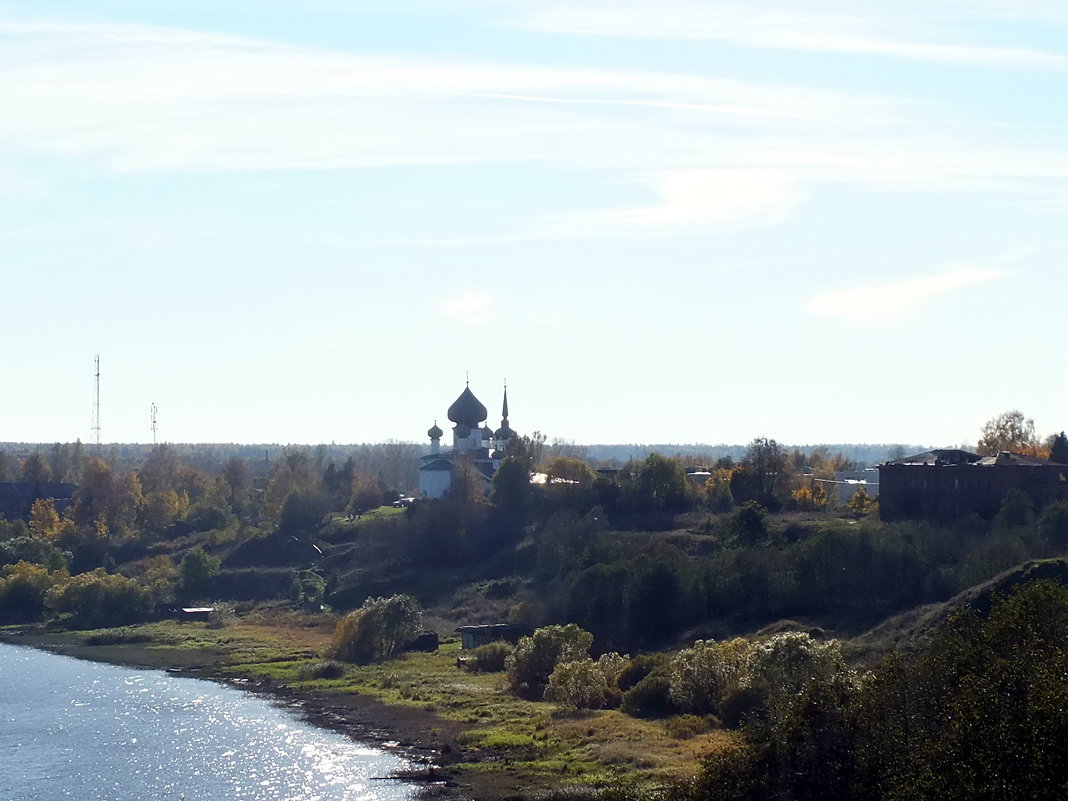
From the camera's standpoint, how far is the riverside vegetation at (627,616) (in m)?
29.7

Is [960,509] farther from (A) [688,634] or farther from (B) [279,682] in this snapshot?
(B) [279,682]

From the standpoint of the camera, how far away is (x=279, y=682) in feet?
195

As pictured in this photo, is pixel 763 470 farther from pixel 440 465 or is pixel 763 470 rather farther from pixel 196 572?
pixel 196 572

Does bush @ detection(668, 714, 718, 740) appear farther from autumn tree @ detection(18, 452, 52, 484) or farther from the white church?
autumn tree @ detection(18, 452, 52, 484)

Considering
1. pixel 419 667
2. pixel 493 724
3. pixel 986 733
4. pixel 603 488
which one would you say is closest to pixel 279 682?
pixel 419 667

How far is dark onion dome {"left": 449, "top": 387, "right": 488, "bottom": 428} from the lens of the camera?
100375mm

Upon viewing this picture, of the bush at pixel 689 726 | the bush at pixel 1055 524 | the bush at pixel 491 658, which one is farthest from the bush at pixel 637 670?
the bush at pixel 1055 524

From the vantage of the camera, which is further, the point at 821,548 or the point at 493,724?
the point at 821,548

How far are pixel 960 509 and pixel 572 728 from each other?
99.3ft

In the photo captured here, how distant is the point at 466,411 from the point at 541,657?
4680cm

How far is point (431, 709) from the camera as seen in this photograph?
51656mm

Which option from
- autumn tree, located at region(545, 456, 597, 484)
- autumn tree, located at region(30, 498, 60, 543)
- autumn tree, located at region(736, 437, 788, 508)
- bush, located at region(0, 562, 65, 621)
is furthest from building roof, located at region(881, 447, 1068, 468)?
autumn tree, located at region(30, 498, 60, 543)

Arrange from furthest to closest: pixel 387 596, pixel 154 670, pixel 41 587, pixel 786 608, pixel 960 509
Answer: pixel 41 587 < pixel 387 596 < pixel 960 509 < pixel 154 670 < pixel 786 608

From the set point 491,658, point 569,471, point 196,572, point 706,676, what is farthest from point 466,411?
point 706,676
